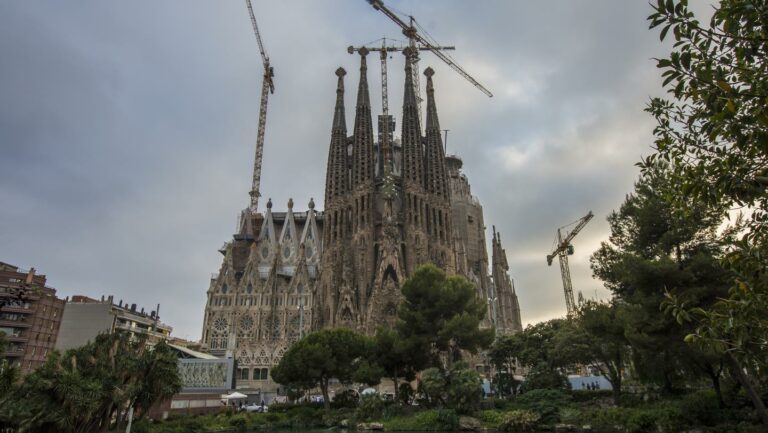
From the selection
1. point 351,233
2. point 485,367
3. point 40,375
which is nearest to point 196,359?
point 40,375

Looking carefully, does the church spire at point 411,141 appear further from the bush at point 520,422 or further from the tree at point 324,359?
the bush at point 520,422

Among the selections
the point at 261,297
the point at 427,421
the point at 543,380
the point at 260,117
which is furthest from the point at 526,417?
the point at 260,117

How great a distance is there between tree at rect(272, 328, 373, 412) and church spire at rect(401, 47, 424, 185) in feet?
119

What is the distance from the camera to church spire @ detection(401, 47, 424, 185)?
2709 inches

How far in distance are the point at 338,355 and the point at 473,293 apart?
38.5 feet

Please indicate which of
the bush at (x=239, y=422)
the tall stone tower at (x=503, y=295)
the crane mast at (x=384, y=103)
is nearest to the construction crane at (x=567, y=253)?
the tall stone tower at (x=503, y=295)

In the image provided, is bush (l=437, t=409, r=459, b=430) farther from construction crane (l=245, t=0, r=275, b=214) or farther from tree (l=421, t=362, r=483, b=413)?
construction crane (l=245, t=0, r=275, b=214)

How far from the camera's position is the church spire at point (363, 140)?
68.9 m

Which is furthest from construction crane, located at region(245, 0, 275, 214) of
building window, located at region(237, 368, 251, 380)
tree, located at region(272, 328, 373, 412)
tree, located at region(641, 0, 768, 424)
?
tree, located at region(641, 0, 768, 424)

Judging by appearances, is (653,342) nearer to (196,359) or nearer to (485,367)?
(196,359)

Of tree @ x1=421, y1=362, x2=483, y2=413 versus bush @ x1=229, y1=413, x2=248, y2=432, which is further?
bush @ x1=229, y1=413, x2=248, y2=432

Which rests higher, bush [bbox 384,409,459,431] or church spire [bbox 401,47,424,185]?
church spire [bbox 401,47,424,185]

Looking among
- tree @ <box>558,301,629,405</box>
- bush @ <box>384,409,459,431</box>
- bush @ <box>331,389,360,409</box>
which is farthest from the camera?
bush @ <box>331,389,360,409</box>

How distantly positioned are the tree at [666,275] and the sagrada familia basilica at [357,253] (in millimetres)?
39088
